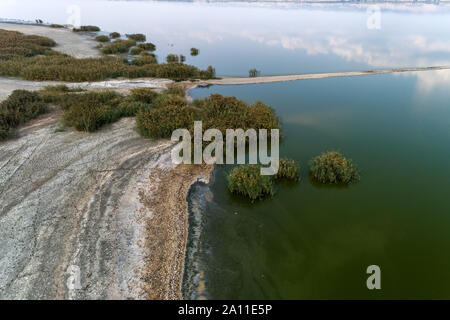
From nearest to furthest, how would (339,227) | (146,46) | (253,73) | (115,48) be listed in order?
(339,227) < (253,73) < (115,48) < (146,46)

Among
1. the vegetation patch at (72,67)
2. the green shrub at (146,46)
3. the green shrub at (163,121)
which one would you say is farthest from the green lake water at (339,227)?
the green shrub at (146,46)

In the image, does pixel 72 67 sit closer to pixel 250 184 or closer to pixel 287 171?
pixel 250 184

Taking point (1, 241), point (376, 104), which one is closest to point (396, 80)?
point (376, 104)

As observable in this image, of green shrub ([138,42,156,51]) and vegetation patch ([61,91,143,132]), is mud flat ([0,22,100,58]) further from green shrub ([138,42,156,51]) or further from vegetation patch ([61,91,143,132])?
vegetation patch ([61,91,143,132])

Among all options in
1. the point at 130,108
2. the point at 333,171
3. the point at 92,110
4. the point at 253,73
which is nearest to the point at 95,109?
the point at 92,110

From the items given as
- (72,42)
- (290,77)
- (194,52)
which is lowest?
(290,77)

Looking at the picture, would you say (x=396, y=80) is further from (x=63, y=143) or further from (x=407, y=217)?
(x=63, y=143)
